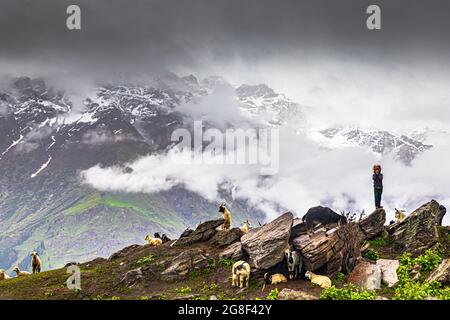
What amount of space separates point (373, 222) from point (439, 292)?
1732cm

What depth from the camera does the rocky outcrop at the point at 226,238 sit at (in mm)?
50375

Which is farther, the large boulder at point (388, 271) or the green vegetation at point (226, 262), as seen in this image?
the green vegetation at point (226, 262)

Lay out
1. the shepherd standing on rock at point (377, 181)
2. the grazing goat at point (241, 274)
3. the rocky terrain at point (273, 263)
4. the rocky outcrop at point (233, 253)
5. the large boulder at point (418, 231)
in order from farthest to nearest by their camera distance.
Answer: the shepherd standing on rock at point (377, 181) < the rocky outcrop at point (233, 253) < the large boulder at point (418, 231) < the grazing goat at point (241, 274) < the rocky terrain at point (273, 263)

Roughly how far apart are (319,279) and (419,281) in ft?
23.8

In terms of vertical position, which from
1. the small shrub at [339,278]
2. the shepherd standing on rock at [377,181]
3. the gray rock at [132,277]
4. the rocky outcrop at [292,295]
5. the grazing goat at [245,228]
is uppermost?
the shepherd standing on rock at [377,181]

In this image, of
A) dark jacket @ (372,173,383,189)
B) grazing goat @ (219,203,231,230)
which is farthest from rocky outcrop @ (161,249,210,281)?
dark jacket @ (372,173,383,189)

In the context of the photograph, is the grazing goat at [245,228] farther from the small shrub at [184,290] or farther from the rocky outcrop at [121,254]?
the rocky outcrop at [121,254]

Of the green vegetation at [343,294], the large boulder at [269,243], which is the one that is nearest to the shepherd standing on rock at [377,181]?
the large boulder at [269,243]

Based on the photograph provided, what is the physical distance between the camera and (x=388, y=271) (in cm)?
3894

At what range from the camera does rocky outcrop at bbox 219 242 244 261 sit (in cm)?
4511

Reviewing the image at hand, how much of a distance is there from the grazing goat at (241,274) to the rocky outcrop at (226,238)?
34.6 ft

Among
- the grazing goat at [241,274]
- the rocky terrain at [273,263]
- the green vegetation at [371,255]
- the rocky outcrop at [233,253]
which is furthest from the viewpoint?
the rocky outcrop at [233,253]
